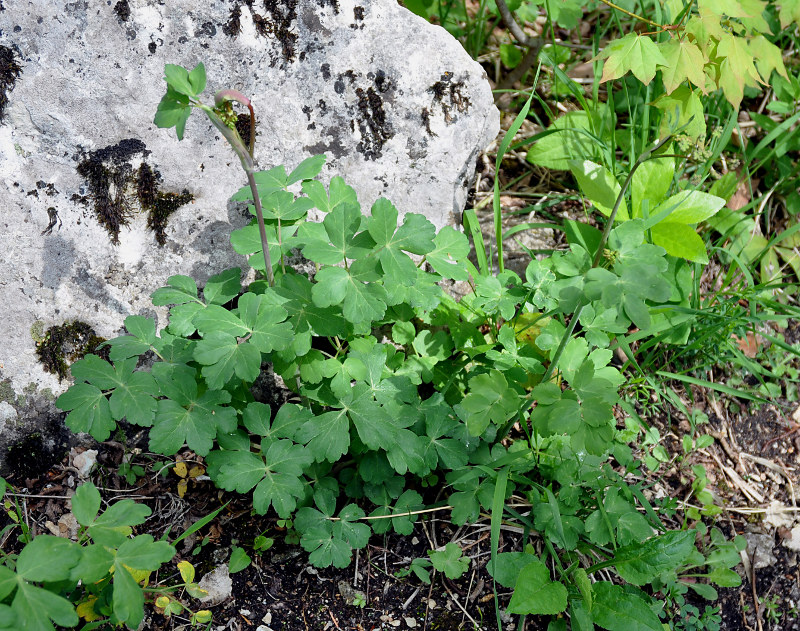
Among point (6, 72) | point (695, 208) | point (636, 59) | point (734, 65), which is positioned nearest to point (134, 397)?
point (6, 72)

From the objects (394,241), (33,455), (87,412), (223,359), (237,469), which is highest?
(394,241)

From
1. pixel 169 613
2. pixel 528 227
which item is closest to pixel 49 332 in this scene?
pixel 169 613

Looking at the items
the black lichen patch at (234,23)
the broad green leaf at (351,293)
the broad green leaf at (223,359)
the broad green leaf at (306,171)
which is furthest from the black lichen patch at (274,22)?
the broad green leaf at (223,359)

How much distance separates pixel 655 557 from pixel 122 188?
2224 millimetres

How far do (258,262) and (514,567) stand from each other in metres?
1.32

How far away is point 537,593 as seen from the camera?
76.3 inches

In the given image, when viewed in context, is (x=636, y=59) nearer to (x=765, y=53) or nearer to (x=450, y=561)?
(x=765, y=53)

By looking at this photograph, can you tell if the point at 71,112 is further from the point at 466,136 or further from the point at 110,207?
the point at 466,136

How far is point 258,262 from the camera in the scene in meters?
2.07

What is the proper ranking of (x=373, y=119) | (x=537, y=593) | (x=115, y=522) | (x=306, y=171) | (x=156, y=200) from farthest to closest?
(x=373, y=119) → (x=156, y=200) → (x=306, y=171) → (x=537, y=593) → (x=115, y=522)

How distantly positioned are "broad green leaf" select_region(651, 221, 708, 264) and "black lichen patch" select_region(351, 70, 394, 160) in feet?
4.08

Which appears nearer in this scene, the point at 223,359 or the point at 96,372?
the point at 223,359

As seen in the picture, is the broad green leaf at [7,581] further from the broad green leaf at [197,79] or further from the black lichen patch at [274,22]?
the black lichen patch at [274,22]

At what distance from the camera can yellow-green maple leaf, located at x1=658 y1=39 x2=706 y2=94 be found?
7.97ft
